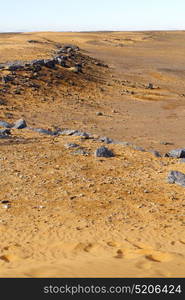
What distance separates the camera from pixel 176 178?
37.1ft

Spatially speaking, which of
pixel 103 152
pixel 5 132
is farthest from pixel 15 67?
pixel 103 152

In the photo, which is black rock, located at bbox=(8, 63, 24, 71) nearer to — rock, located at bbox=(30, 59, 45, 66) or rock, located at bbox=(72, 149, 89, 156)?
rock, located at bbox=(30, 59, 45, 66)

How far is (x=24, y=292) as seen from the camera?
552 centimetres

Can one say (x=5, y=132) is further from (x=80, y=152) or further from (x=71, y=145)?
(x=80, y=152)

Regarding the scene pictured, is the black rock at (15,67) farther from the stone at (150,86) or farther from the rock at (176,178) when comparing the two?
the rock at (176,178)

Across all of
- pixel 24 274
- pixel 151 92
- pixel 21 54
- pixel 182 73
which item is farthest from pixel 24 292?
pixel 182 73

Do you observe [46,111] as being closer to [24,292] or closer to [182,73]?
[24,292]

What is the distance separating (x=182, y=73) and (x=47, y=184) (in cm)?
3491

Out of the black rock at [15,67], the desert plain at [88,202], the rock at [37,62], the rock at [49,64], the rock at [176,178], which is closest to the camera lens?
the desert plain at [88,202]

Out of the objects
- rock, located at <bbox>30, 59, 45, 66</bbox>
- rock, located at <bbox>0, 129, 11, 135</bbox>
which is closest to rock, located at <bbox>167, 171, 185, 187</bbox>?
rock, located at <bbox>0, 129, 11, 135</bbox>

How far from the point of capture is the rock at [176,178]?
1115 cm

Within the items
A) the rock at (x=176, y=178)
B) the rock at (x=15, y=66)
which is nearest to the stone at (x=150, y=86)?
the rock at (x=15, y=66)

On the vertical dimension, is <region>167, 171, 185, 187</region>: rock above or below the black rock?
below

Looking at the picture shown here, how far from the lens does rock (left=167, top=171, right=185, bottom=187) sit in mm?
11153
